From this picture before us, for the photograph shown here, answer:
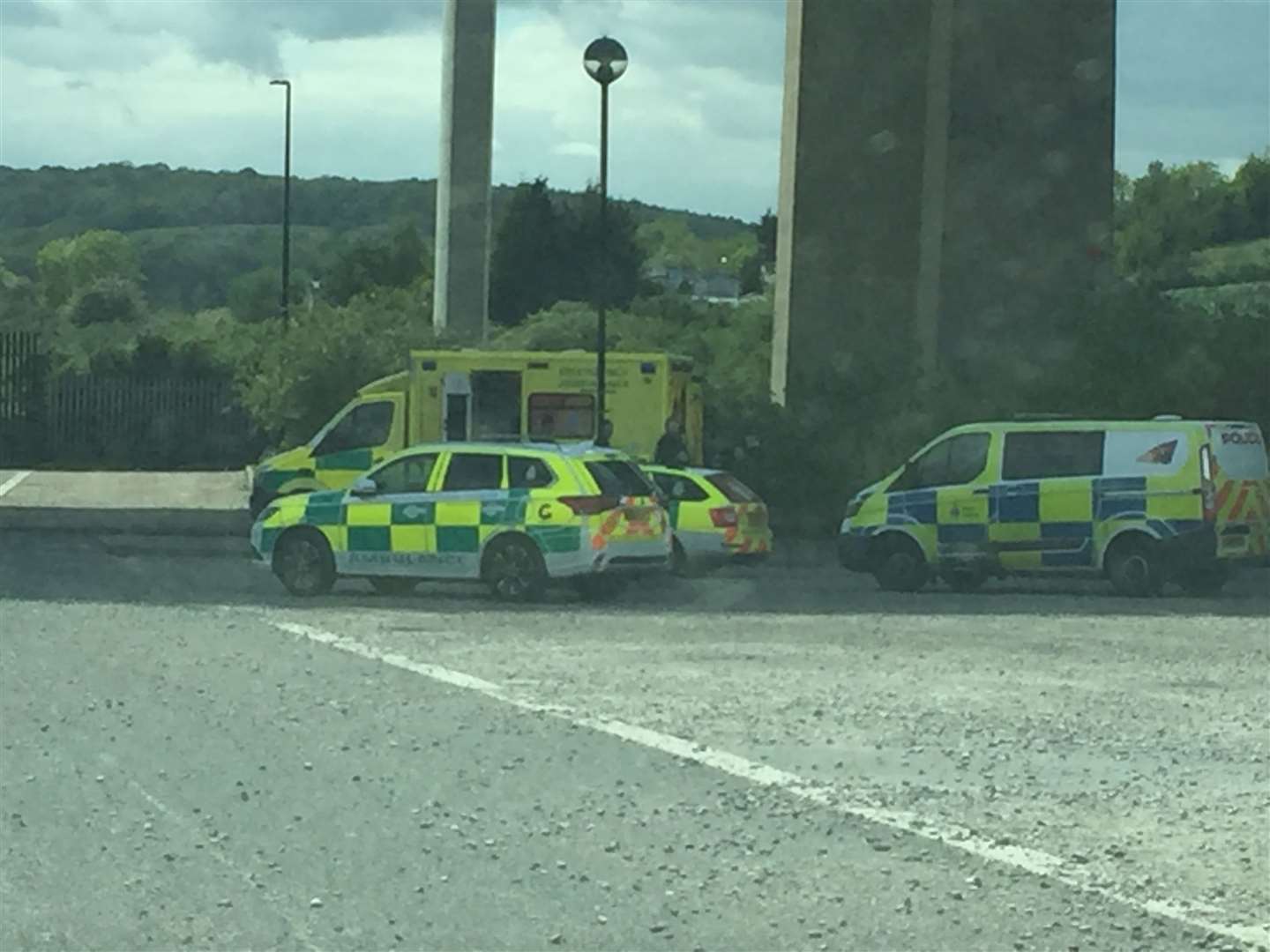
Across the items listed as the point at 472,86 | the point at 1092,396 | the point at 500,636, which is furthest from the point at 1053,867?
the point at 472,86

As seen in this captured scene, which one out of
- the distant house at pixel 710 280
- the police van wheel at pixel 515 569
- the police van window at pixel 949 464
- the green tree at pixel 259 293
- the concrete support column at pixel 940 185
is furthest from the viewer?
the distant house at pixel 710 280

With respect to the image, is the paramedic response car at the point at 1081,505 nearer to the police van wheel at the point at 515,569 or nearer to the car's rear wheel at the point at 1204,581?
the car's rear wheel at the point at 1204,581

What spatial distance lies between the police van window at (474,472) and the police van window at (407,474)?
197 mm

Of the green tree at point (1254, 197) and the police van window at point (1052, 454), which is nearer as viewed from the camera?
the police van window at point (1052, 454)

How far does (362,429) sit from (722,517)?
6.06 meters

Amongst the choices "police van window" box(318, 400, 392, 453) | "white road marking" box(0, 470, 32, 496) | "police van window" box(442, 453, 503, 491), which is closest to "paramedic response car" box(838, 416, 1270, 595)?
"police van window" box(442, 453, 503, 491)

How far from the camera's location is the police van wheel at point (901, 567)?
23.3 meters

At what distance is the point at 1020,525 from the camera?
893 inches

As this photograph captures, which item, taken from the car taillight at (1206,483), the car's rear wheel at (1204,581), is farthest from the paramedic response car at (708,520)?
the car taillight at (1206,483)

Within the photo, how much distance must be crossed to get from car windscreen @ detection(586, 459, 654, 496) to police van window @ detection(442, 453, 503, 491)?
32.2 inches

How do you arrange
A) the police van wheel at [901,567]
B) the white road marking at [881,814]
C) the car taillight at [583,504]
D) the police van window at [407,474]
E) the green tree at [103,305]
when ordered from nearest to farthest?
the white road marking at [881,814]
the car taillight at [583,504]
the police van window at [407,474]
the police van wheel at [901,567]
the green tree at [103,305]

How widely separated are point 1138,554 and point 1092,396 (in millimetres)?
9371

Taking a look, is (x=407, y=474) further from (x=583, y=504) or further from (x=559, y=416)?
(x=559, y=416)

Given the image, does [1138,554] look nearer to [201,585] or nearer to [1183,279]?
[201,585]
